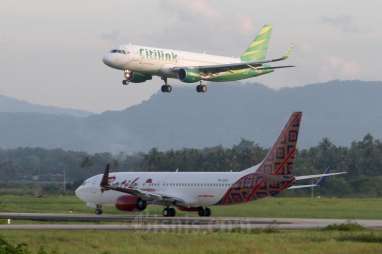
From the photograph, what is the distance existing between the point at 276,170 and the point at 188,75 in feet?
29.0

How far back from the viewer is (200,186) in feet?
269

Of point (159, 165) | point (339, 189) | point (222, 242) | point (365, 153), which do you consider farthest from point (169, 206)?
point (365, 153)

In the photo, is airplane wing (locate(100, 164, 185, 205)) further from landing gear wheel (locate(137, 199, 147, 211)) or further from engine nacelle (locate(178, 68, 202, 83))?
engine nacelle (locate(178, 68, 202, 83))

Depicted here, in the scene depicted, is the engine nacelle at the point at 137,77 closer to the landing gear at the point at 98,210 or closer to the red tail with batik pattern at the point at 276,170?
the red tail with batik pattern at the point at 276,170

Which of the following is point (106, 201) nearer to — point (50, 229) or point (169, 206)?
point (169, 206)

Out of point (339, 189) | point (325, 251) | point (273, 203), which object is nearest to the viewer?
point (325, 251)

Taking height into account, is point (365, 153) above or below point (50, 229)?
above

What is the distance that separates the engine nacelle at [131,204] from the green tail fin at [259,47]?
1487cm

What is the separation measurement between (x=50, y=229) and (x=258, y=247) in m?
15.3

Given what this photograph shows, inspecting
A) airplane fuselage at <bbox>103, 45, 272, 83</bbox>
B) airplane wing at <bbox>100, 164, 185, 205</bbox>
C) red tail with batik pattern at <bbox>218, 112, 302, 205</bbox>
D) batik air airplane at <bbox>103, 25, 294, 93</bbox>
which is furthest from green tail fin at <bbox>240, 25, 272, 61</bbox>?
airplane wing at <bbox>100, 164, 185, 205</bbox>

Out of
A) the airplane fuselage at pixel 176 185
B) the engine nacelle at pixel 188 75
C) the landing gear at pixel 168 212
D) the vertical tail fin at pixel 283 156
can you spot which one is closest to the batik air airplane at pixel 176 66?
the engine nacelle at pixel 188 75

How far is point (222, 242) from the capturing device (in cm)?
4916

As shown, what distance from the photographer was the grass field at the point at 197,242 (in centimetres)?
A: 4594

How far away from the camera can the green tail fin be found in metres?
89.4
